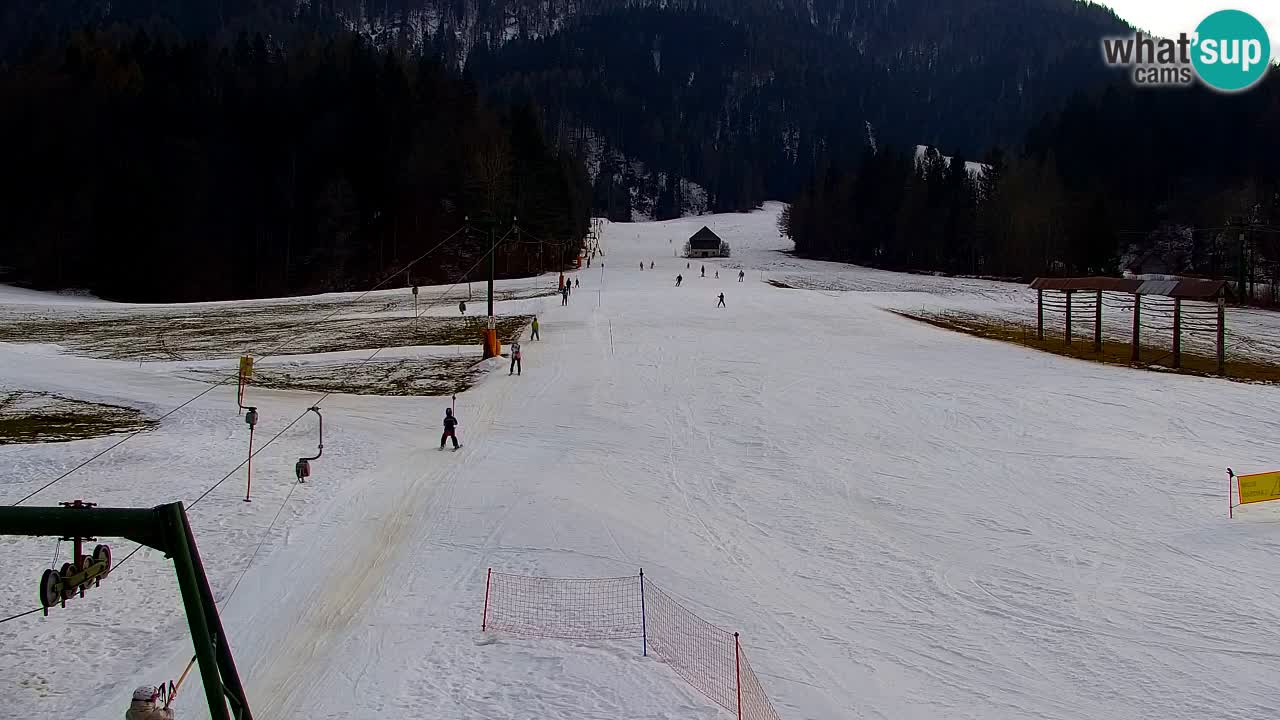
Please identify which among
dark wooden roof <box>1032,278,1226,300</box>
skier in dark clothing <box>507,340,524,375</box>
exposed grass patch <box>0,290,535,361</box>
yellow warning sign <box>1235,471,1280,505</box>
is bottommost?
yellow warning sign <box>1235,471,1280,505</box>

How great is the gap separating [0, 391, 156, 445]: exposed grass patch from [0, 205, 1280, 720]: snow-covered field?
1135 mm

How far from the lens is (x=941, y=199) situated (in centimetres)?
11831

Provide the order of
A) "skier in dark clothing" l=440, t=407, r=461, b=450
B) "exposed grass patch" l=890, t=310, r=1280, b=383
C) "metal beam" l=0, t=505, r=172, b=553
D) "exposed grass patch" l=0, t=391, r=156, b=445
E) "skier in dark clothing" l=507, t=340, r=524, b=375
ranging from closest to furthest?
"metal beam" l=0, t=505, r=172, b=553
"skier in dark clothing" l=440, t=407, r=461, b=450
"exposed grass patch" l=0, t=391, r=156, b=445
"skier in dark clothing" l=507, t=340, r=524, b=375
"exposed grass patch" l=890, t=310, r=1280, b=383

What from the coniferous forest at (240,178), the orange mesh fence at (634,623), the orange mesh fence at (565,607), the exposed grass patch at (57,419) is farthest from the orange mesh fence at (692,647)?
the coniferous forest at (240,178)

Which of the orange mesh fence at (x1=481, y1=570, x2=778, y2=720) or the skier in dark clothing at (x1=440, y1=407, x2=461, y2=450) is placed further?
the skier in dark clothing at (x1=440, y1=407, x2=461, y2=450)

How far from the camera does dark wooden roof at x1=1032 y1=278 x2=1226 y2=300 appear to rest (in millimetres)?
40406

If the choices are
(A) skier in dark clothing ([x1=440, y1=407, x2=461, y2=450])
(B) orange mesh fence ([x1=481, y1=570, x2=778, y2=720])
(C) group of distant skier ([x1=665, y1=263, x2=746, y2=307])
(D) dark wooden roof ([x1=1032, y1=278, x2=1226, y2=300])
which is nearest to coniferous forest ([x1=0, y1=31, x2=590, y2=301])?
(C) group of distant skier ([x1=665, y1=263, x2=746, y2=307])

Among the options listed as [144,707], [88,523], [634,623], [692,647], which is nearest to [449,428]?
[634,623]

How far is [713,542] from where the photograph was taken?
64.1ft

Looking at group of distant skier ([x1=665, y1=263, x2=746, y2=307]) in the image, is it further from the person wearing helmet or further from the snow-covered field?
the person wearing helmet

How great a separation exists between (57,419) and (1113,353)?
165ft

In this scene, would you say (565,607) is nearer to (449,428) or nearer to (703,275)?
(449,428)

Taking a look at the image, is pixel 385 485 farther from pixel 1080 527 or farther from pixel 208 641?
pixel 1080 527

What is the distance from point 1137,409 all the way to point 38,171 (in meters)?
96.2
